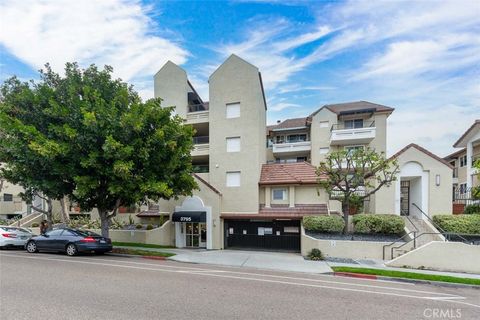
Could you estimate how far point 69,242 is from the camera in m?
13.5

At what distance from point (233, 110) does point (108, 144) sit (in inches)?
396

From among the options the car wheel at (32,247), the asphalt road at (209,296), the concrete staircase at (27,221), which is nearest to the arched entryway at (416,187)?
the asphalt road at (209,296)

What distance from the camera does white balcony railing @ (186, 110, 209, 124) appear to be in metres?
21.1

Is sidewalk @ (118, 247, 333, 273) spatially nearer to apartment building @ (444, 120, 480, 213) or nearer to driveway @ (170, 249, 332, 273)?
driveway @ (170, 249, 332, 273)

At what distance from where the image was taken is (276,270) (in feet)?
37.5

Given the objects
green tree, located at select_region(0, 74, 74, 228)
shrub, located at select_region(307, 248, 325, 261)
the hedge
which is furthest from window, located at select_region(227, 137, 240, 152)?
the hedge

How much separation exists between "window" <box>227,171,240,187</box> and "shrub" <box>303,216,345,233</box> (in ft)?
19.5

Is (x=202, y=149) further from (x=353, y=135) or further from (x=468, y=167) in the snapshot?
(x=468, y=167)

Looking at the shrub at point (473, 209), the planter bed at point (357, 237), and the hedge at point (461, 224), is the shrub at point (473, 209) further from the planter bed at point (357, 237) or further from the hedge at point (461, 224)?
the planter bed at point (357, 237)

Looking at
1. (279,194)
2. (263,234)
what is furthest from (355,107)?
(263,234)

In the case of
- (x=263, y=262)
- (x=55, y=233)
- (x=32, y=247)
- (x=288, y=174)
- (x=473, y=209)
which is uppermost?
(x=288, y=174)

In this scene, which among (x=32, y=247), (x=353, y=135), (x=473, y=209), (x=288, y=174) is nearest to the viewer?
(x=32, y=247)

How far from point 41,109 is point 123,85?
4355 mm

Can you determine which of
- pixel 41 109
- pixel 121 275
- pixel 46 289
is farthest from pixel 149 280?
pixel 41 109
